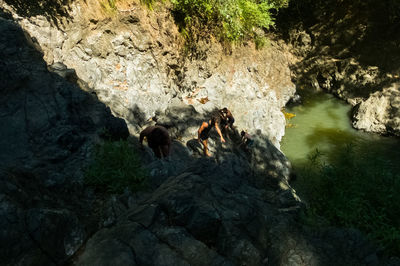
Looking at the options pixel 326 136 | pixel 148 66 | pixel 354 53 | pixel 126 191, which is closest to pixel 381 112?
pixel 326 136

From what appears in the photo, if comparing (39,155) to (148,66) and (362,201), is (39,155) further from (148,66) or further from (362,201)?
(148,66)

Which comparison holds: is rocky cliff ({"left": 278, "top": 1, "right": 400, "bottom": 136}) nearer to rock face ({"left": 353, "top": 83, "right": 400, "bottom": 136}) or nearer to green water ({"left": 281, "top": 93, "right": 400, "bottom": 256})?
rock face ({"left": 353, "top": 83, "right": 400, "bottom": 136})

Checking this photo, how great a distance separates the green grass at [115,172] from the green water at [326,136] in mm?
→ 6643

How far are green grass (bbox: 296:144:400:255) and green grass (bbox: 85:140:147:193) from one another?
96.7 inches

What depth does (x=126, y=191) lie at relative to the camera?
3.38 meters

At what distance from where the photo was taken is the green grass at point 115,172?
3545mm

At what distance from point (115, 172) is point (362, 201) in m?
3.50

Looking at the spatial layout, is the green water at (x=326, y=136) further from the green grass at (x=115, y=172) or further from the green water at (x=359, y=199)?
the green grass at (x=115, y=172)

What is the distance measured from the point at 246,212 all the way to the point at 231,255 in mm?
611

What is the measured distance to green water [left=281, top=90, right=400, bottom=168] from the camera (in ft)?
29.0

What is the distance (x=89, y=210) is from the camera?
315 centimetres

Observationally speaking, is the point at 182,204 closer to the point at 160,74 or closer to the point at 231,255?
the point at 231,255

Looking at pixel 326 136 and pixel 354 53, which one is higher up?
pixel 354 53

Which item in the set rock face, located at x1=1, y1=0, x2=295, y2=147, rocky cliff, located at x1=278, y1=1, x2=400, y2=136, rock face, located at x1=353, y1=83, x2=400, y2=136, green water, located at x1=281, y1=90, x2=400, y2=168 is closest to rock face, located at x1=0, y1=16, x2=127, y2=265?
rock face, located at x1=1, y1=0, x2=295, y2=147
